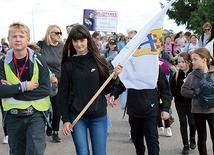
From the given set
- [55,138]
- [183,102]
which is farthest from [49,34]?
[183,102]

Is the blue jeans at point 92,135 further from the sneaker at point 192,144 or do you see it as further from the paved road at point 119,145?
the sneaker at point 192,144

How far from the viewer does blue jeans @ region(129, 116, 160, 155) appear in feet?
16.1

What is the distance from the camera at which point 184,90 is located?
18.0 ft

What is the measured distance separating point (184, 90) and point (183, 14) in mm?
39479

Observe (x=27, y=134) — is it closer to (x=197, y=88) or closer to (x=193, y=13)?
(x=197, y=88)

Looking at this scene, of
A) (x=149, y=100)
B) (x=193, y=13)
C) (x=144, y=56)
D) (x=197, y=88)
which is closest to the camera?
(x=144, y=56)

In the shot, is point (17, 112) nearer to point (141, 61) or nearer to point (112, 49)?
point (141, 61)

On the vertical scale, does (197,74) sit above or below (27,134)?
above

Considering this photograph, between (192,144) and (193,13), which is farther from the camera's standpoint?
(193,13)

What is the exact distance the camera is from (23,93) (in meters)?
4.12

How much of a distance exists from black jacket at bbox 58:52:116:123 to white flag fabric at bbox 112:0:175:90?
519mm

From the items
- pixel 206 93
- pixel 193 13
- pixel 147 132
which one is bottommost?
pixel 147 132

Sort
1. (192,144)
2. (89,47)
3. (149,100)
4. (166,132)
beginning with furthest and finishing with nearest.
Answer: (166,132) → (192,144) → (149,100) → (89,47)

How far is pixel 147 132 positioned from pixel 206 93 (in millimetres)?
916
